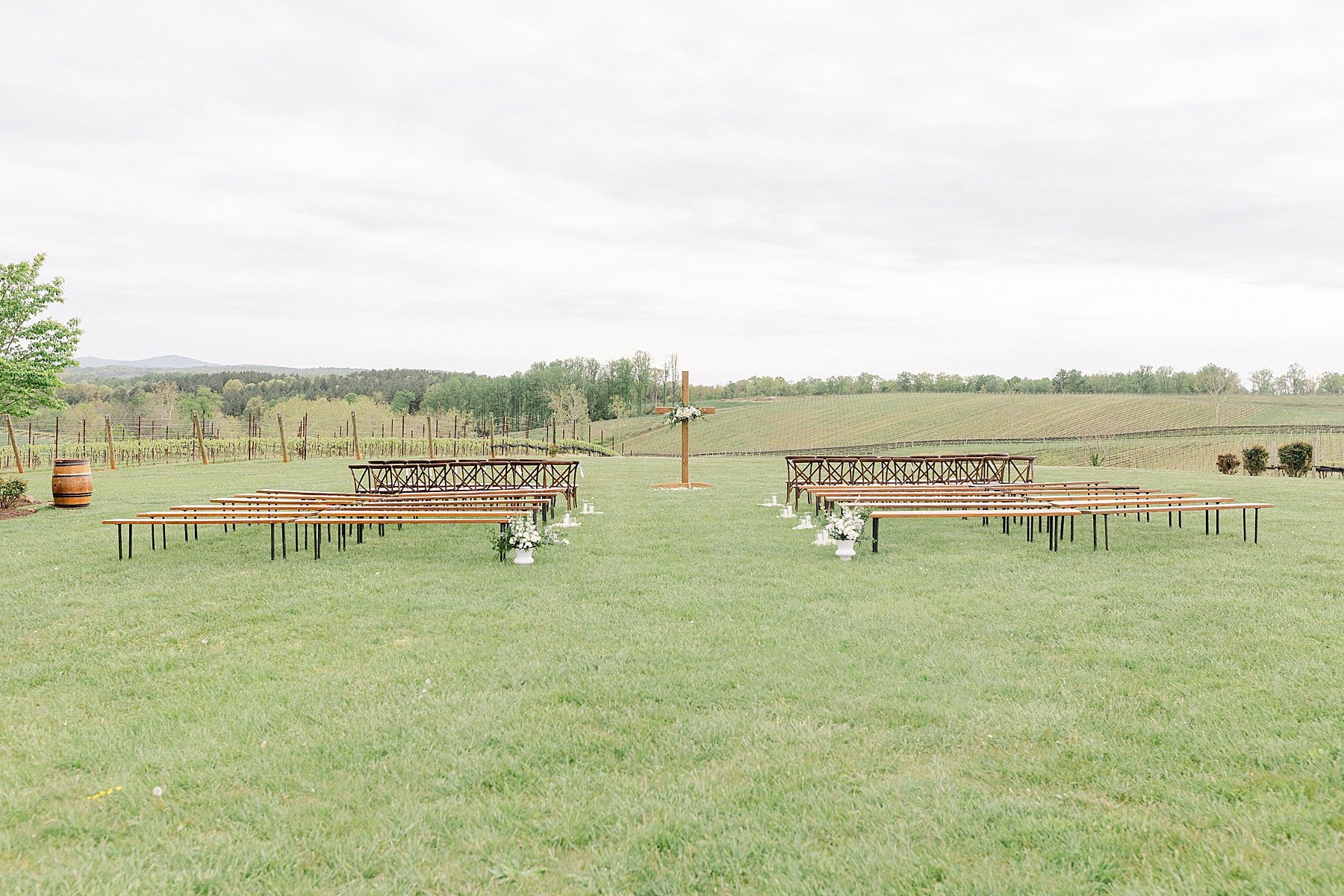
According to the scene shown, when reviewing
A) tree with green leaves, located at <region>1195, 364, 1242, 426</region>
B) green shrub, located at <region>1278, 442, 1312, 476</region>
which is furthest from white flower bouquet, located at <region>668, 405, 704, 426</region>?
tree with green leaves, located at <region>1195, 364, 1242, 426</region>

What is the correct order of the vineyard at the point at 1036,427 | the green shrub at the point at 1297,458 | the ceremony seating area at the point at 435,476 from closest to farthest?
1. the ceremony seating area at the point at 435,476
2. the green shrub at the point at 1297,458
3. the vineyard at the point at 1036,427

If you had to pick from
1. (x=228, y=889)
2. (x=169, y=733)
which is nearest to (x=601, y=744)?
(x=228, y=889)

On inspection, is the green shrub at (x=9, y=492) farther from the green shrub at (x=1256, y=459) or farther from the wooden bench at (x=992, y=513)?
the green shrub at (x=1256, y=459)

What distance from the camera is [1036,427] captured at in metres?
52.1

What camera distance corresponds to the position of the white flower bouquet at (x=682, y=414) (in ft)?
53.7

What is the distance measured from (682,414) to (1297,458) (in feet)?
66.6

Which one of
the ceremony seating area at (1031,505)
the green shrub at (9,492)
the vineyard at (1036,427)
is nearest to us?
the ceremony seating area at (1031,505)

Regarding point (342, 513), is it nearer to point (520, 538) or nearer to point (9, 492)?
point (520, 538)

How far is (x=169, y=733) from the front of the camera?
12.2 ft

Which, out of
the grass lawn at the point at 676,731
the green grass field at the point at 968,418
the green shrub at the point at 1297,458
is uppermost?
the green grass field at the point at 968,418

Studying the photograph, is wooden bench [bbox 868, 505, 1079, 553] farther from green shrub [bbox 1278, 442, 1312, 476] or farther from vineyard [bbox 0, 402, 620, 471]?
green shrub [bbox 1278, 442, 1312, 476]

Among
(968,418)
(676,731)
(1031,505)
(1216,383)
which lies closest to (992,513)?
(1031,505)

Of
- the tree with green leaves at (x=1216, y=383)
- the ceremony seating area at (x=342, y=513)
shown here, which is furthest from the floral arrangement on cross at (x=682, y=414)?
the tree with green leaves at (x=1216, y=383)

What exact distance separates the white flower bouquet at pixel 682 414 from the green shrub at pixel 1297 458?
1946cm
